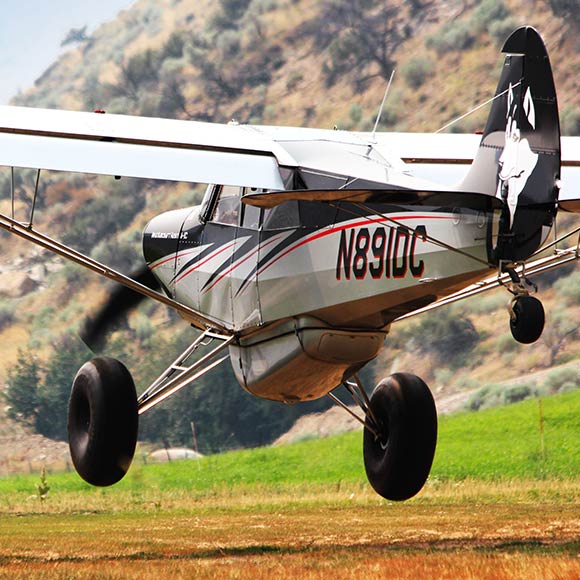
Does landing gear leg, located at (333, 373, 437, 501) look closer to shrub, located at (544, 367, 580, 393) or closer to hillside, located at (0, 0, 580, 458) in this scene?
shrub, located at (544, 367, 580, 393)

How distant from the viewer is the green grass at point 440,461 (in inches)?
1098

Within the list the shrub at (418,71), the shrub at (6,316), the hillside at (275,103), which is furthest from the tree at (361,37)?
the shrub at (6,316)

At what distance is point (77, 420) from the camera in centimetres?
1409

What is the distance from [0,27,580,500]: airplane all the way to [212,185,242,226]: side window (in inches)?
1.0

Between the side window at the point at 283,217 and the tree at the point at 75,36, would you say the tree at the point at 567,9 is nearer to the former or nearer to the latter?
the side window at the point at 283,217

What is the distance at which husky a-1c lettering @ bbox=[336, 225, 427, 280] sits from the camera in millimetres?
11562

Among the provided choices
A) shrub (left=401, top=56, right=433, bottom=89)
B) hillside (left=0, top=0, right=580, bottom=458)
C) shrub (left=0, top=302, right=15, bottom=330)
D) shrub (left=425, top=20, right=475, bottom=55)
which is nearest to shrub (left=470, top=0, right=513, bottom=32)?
hillside (left=0, top=0, right=580, bottom=458)

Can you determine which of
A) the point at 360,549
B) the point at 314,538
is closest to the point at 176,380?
the point at 314,538

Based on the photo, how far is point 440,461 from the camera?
2969 centimetres

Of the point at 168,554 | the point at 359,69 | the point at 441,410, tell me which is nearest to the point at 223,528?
the point at 168,554

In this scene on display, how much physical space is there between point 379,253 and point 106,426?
143 inches

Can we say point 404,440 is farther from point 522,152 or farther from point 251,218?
point 522,152

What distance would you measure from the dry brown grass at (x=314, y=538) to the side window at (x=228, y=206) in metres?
3.45

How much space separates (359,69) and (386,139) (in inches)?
2093
